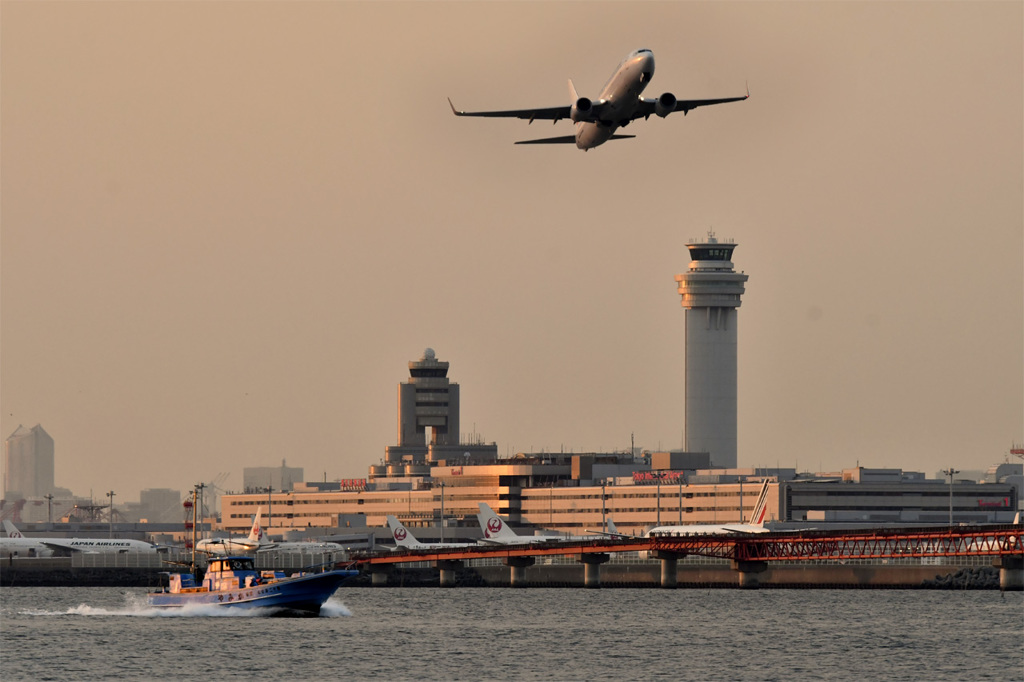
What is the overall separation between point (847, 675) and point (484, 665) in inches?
923

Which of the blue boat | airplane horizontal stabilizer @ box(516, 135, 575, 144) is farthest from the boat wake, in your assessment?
airplane horizontal stabilizer @ box(516, 135, 575, 144)

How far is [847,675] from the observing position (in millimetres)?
123688

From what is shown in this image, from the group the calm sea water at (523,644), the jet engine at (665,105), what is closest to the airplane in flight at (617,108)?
the jet engine at (665,105)

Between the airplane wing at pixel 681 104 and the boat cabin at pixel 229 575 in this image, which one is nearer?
the airplane wing at pixel 681 104

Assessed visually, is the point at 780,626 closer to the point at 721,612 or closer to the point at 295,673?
the point at 721,612

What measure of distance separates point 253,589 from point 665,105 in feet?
275


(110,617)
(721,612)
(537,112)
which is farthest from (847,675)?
(110,617)

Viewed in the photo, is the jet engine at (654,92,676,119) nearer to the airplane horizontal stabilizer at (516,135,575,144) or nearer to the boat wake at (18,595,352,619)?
the airplane horizontal stabilizer at (516,135,575,144)

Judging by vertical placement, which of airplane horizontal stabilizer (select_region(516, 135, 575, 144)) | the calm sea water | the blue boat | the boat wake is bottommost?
the calm sea water

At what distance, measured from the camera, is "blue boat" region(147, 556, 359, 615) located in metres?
172

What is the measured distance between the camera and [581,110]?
10181cm

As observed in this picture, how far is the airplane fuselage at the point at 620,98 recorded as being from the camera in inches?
3895

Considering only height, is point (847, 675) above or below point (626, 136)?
below

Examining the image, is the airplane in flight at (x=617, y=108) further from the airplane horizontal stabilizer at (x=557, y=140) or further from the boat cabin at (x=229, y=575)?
the boat cabin at (x=229, y=575)
